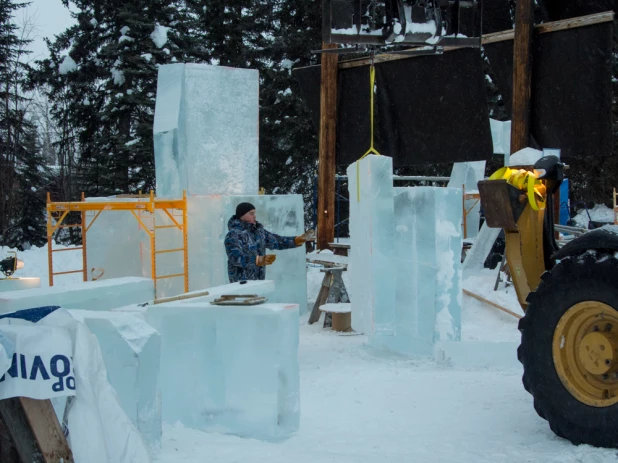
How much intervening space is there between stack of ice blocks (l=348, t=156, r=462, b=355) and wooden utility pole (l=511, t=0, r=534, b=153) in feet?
8.10

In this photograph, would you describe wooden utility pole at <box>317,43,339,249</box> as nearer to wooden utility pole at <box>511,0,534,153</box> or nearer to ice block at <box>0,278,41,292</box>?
wooden utility pole at <box>511,0,534,153</box>

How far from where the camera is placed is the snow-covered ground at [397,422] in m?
Result: 3.42

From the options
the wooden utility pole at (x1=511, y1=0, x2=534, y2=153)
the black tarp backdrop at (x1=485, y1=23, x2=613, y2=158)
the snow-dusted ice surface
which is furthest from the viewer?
the wooden utility pole at (x1=511, y1=0, x2=534, y2=153)

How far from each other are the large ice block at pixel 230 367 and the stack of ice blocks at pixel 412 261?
228 cm

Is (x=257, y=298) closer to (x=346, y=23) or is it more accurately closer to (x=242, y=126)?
(x=346, y=23)

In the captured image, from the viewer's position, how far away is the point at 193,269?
9047 millimetres

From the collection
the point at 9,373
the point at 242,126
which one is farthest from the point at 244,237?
the point at 9,373

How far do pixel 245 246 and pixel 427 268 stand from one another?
1824 mm

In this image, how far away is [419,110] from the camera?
9.70 meters

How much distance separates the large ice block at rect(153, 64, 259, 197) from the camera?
30.1ft

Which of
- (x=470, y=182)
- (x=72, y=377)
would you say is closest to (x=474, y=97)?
(x=470, y=182)

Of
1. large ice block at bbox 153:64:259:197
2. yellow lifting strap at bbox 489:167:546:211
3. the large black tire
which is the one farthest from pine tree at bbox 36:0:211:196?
the large black tire

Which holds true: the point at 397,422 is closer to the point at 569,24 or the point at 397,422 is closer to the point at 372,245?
the point at 372,245

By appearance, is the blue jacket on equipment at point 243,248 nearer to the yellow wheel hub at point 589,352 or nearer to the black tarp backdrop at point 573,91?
the yellow wheel hub at point 589,352
